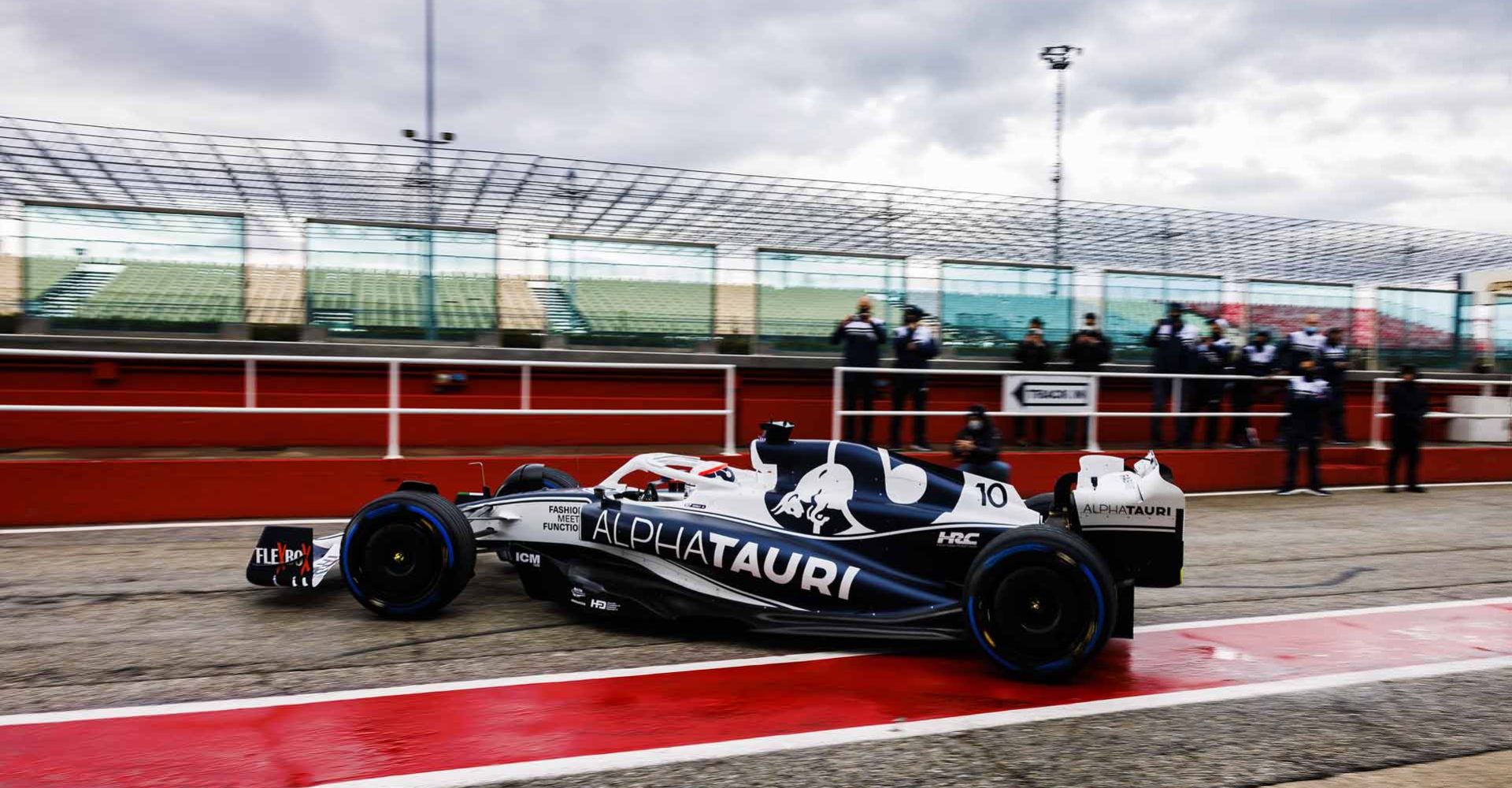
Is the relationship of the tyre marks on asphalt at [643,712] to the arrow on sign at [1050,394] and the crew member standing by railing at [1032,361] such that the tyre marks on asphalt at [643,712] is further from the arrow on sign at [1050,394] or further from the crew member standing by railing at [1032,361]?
the crew member standing by railing at [1032,361]

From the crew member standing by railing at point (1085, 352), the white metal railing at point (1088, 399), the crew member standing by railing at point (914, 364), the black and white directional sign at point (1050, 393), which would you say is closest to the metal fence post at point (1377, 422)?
the white metal railing at point (1088, 399)

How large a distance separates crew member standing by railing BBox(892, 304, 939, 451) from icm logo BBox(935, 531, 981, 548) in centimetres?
619

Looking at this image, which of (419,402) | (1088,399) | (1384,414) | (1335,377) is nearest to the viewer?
(419,402)

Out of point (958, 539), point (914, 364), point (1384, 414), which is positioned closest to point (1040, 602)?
point (958, 539)

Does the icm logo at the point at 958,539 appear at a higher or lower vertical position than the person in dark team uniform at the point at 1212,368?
lower

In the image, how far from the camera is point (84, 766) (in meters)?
3.76

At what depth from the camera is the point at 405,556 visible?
5648 mm

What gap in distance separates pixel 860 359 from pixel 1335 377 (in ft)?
21.8

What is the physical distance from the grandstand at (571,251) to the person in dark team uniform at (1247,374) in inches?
62.1

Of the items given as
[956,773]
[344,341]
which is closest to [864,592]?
[956,773]

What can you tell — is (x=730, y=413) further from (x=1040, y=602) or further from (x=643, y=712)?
(x=643, y=712)

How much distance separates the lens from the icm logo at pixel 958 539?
531 centimetres

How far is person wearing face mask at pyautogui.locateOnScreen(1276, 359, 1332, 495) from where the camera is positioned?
12.1m

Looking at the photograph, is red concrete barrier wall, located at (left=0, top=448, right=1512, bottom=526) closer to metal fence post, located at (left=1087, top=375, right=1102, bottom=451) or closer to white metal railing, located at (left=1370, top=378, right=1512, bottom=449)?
metal fence post, located at (left=1087, top=375, right=1102, bottom=451)
